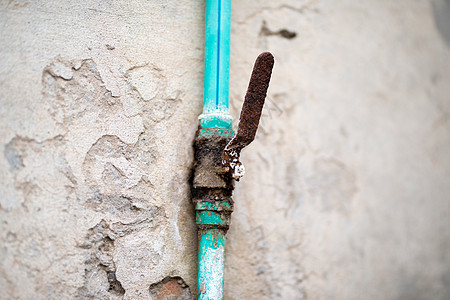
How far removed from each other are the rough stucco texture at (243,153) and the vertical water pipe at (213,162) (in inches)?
2.1

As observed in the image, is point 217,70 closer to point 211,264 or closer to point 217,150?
point 217,150

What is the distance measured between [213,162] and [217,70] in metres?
Answer: 0.25

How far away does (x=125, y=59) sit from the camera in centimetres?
113

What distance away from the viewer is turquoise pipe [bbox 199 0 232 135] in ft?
3.75

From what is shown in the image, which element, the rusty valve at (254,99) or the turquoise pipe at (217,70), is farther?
the turquoise pipe at (217,70)

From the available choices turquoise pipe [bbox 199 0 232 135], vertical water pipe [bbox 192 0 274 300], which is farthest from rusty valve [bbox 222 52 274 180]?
turquoise pipe [bbox 199 0 232 135]

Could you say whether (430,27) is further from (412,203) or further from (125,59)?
(125,59)

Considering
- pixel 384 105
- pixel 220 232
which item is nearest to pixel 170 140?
pixel 220 232

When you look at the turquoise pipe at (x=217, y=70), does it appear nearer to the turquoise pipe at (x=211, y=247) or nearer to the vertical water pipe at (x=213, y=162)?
the vertical water pipe at (x=213, y=162)

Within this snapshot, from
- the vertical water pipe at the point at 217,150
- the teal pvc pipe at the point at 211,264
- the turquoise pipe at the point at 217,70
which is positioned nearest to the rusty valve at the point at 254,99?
the vertical water pipe at the point at 217,150

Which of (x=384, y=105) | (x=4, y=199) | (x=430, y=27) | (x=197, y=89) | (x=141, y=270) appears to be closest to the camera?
(x=4, y=199)

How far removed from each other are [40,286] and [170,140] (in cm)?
46

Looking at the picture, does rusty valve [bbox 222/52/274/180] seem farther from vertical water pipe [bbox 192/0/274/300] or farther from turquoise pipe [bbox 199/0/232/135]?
turquoise pipe [bbox 199/0/232/135]

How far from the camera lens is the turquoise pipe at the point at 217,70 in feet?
3.75
